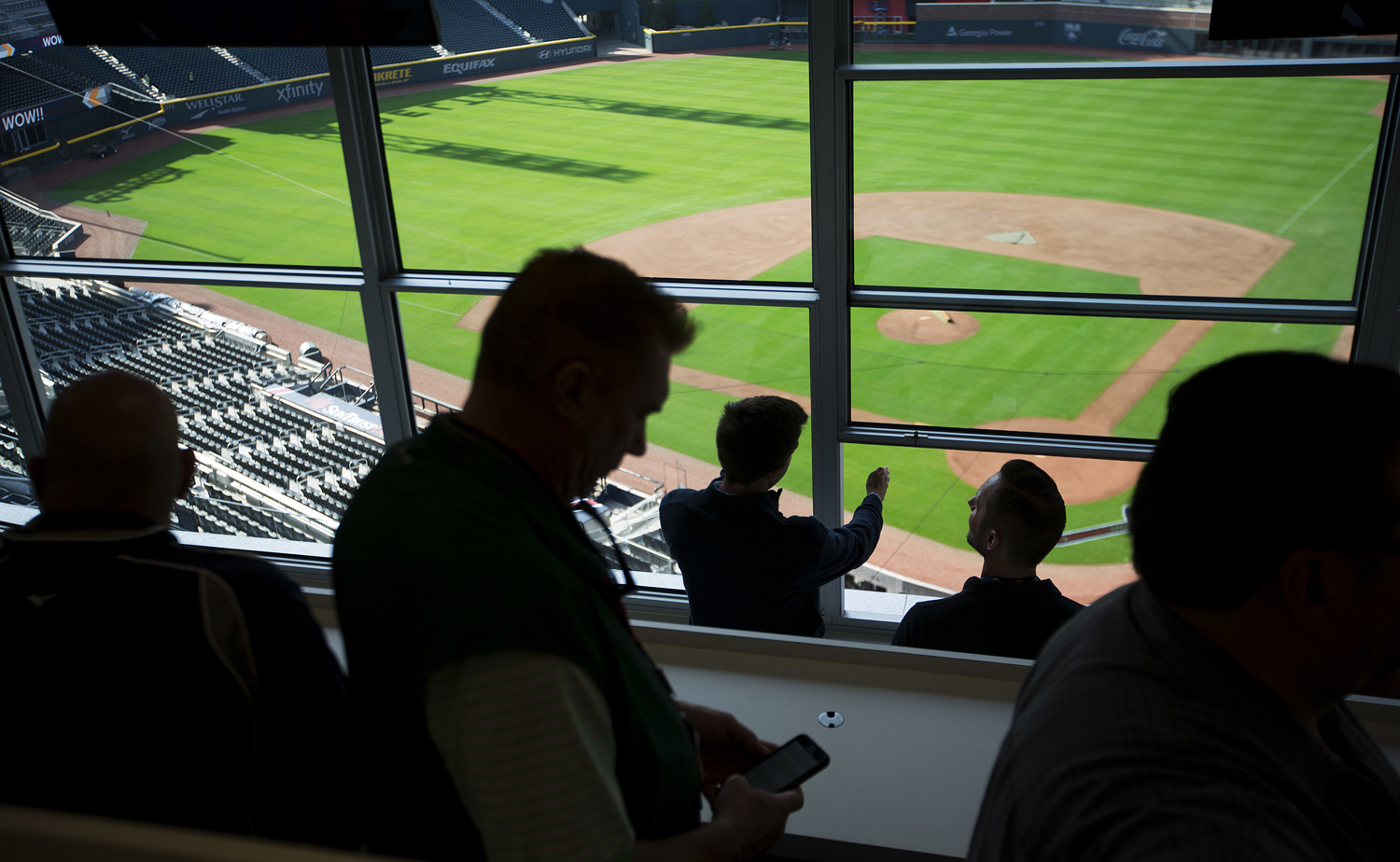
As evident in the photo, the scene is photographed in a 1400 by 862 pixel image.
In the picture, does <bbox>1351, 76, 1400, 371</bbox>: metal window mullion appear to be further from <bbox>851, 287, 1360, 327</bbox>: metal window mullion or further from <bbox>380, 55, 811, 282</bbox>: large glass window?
<bbox>380, 55, 811, 282</bbox>: large glass window

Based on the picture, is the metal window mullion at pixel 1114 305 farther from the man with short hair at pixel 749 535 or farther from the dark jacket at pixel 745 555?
the dark jacket at pixel 745 555

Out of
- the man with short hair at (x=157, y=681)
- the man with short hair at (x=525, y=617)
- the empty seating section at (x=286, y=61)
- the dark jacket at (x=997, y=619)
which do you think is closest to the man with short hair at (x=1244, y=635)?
the man with short hair at (x=525, y=617)

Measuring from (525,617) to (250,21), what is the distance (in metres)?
2.52

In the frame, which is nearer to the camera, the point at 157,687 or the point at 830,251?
the point at 157,687

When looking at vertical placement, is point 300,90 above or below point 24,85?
below

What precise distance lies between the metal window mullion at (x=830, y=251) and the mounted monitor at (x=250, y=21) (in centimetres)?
129

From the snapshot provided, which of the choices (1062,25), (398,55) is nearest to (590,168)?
(398,55)

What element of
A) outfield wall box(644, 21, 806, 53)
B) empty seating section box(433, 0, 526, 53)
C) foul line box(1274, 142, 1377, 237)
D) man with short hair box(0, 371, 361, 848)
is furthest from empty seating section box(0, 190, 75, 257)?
foul line box(1274, 142, 1377, 237)

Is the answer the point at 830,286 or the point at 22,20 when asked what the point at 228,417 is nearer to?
the point at 22,20

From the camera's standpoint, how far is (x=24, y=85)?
162 inches

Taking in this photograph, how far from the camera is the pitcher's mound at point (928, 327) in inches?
139

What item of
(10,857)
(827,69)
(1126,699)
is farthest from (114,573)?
(827,69)

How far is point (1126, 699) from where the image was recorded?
0.79m

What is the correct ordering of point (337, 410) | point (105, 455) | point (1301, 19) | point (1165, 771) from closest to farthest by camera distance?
point (1165, 771) → point (105, 455) → point (1301, 19) → point (337, 410)
